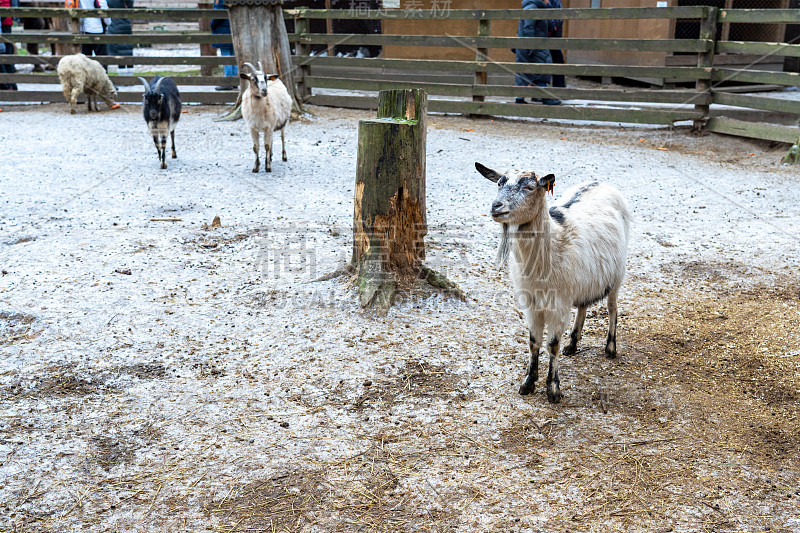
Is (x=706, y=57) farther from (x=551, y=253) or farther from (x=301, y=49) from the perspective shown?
(x=551, y=253)

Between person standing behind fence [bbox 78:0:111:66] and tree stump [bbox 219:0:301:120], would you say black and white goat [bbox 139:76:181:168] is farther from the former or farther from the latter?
person standing behind fence [bbox 78:0:111:66]

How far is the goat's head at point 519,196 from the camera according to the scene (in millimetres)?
3316

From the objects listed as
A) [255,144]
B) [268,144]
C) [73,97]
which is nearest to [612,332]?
[268,144]

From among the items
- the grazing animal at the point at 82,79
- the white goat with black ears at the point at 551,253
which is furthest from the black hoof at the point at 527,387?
the grazing animal at the point at 82,79

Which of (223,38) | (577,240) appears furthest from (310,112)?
(577,240)

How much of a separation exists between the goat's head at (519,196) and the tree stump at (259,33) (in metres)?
7.54

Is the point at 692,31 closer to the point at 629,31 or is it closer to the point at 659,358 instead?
the point at 629,31

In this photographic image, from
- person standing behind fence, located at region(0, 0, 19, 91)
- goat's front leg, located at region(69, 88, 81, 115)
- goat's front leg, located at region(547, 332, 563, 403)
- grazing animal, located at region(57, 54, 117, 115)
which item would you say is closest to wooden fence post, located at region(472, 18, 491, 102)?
grazing animal, located at region(57, 54, 117, 115)

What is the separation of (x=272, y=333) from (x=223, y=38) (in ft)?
29.0

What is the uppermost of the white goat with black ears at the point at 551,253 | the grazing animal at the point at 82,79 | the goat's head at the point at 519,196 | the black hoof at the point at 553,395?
the grazing animal at the point at 82,79

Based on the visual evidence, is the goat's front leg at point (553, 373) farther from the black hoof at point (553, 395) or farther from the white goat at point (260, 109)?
the white goat at point (260, 109)

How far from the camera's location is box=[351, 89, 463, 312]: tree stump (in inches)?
183

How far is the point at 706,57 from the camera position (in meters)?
9.59

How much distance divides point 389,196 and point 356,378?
4.65 feet
